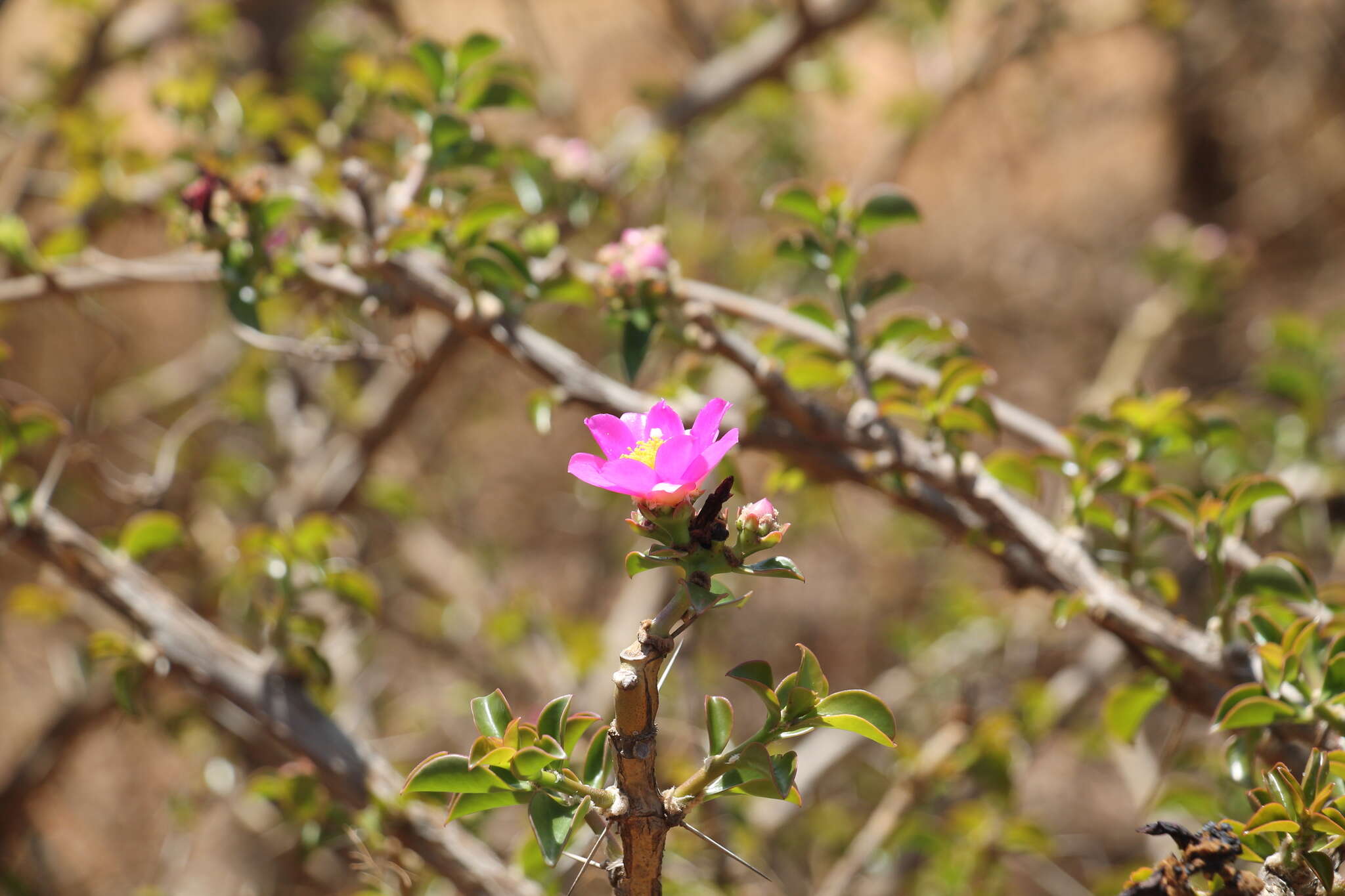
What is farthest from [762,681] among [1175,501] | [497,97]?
[497,97]

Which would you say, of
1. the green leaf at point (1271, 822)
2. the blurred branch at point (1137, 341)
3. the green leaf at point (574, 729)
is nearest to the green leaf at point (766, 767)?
the green leaf at point (574, 729)

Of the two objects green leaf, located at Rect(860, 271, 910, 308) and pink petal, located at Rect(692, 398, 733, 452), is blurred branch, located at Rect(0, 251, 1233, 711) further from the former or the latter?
pink petal, located at Rect(692, 398, 733, 452)

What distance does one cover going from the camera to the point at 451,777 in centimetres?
76

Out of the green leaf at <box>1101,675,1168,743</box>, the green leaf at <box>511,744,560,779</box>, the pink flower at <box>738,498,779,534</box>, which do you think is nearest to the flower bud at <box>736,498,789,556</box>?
the pink flower at <box>738,498,779,534</box>

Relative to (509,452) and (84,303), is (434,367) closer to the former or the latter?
(84,303)

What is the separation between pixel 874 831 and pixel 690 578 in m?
1.26

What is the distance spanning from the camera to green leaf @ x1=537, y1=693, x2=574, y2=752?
79 cm

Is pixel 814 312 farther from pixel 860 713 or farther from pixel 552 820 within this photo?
pixel 552 820

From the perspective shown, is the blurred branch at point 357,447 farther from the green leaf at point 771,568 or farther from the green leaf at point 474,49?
the green leaf at point 771,568

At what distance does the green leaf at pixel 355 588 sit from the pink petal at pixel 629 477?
0.69 meters

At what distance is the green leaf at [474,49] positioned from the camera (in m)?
1.30

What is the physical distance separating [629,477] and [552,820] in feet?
0.94

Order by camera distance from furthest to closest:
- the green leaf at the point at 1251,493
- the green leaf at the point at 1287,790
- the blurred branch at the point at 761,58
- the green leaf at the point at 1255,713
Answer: the blurred branch at the point at 761,58 < the green leaf at the point at 1251,493 < the green leaf at the point at 1255,713 < the green leaf at the point at 1287,790

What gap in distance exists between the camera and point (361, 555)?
3.04 metres
